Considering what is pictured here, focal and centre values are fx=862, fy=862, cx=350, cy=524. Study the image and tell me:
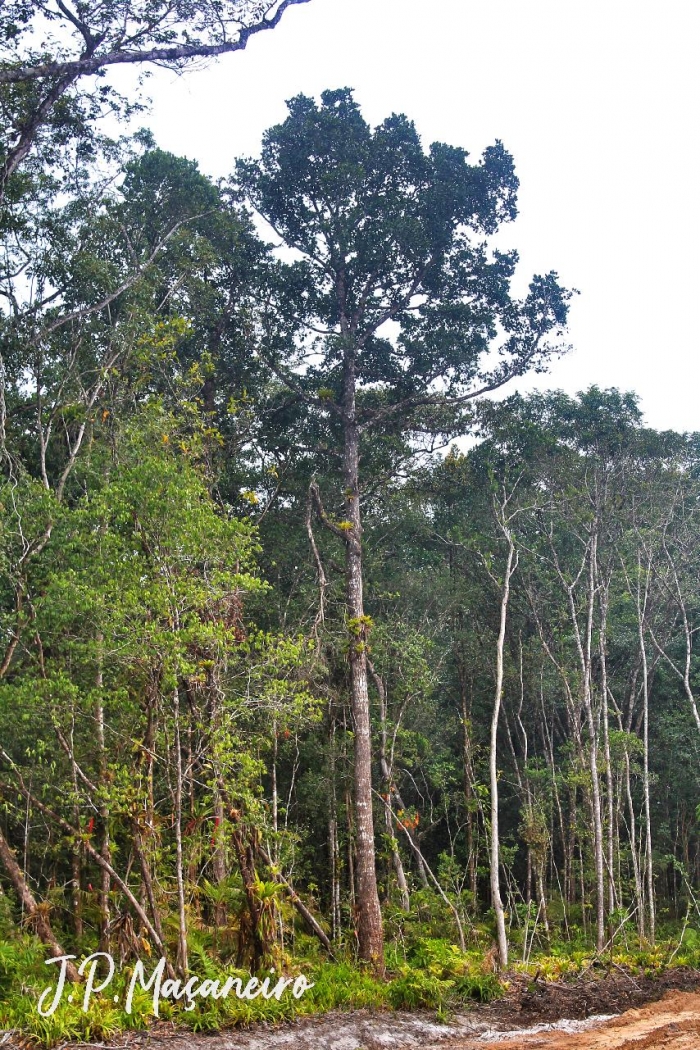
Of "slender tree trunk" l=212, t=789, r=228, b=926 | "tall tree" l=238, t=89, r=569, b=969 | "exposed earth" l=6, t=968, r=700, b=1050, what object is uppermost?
"tall tree" l=238, t=89, r=569, b=969

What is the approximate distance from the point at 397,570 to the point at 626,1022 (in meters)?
10.1

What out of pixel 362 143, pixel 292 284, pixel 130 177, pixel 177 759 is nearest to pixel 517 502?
pixel 292 284

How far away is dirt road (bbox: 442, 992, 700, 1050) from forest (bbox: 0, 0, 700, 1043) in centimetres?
120

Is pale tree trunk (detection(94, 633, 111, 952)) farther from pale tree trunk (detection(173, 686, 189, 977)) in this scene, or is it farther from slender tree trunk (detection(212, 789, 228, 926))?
slender tree trunk (detection(212, 789, 228, 926))

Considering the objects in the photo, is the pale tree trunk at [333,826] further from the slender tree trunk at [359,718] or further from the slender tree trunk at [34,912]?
the slender tree trunk at [34,912]

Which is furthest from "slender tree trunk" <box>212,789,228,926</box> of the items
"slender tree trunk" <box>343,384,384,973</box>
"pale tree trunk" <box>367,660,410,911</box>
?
"pale tree trunk" <box>367,660,410,911</box>

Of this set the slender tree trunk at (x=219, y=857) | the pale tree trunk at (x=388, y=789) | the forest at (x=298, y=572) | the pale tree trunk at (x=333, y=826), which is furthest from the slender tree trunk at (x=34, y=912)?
the pale tree trunk at (x=333, y=826)

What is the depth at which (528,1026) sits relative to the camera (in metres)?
9.54

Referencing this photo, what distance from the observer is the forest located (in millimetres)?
8867

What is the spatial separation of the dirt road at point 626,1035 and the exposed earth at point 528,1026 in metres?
0.01

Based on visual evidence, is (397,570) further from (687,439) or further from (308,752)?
(687,439)

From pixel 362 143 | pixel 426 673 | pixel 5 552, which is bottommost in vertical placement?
pixel 426 673

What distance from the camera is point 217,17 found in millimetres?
9250

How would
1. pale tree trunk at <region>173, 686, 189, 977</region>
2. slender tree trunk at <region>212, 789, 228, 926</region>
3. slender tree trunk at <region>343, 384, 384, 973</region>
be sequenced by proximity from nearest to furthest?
1. pale tree trunk at <region>173, 686, 189, 977</region>
2. slender tree trunk at <region>212, 789, 228, 926</region>
3. slender tree trunk at <region>343, 384, 384, 973</region>
